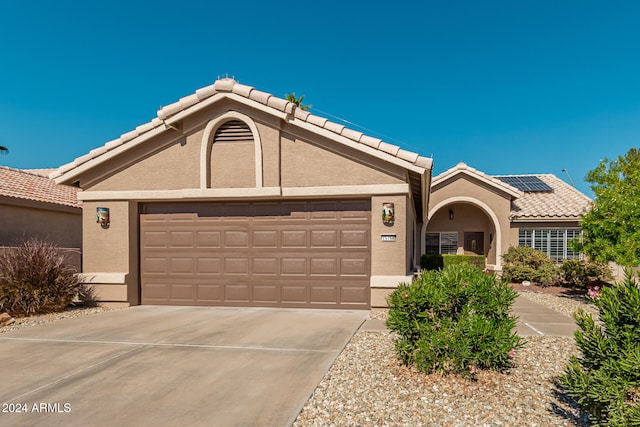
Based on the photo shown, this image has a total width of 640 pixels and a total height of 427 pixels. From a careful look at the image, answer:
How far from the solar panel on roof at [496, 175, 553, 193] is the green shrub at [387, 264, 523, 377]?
63.5 ft

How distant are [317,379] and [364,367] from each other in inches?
30.4

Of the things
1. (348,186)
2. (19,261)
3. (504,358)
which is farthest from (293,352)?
(19,261)

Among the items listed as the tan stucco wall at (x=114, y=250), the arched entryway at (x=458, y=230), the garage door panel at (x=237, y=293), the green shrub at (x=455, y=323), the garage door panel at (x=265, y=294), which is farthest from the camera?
the arched entryway at (x=458, y=230)

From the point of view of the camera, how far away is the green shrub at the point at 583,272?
14.7 meters

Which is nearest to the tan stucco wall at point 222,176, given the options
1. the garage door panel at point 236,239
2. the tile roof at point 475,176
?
the garage door panel at point 236,239

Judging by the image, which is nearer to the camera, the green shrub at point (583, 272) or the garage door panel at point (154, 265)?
the garage door panel at point (154, 265)

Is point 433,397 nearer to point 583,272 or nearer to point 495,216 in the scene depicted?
point 583,272

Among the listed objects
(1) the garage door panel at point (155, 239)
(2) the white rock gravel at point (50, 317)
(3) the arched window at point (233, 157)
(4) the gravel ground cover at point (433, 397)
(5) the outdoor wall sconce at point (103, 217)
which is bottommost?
(2) the white rock gravel at point (50, 317)

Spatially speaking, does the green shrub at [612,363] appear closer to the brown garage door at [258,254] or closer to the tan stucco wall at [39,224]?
the brown garage door at [258,254]

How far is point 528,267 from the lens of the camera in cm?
1652

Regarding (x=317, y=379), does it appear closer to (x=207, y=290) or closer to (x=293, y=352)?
(x=293, y=352)

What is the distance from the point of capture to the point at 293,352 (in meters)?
6.25

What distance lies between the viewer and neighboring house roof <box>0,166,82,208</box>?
14.8 meters

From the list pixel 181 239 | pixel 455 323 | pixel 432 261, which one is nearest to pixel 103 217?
pixel 181 239
